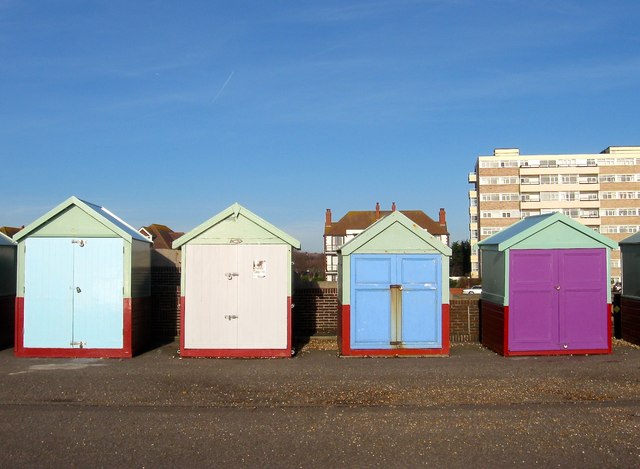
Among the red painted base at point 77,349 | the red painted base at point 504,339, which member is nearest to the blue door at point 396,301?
the red painted base at point 504,339

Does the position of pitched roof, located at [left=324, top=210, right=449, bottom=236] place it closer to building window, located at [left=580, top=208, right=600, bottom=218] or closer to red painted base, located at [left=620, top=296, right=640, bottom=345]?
building window, located at [left=580, top=208, right=600, bottom=218]

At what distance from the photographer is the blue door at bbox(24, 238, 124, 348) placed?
12.6m

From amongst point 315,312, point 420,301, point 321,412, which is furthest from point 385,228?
point 321,412

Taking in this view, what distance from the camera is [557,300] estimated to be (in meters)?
12.7

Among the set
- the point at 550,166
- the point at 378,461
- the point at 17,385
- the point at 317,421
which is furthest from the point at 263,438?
→ the point at 550,166

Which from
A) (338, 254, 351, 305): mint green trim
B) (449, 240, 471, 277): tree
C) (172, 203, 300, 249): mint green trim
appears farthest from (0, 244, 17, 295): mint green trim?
(449, 240, 471, 277): tree

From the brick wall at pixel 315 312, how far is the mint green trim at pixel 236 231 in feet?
11.6

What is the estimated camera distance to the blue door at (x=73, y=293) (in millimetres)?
12648

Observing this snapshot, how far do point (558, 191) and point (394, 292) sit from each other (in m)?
68.8

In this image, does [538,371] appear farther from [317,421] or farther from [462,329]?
[317,421]

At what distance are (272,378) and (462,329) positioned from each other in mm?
6268

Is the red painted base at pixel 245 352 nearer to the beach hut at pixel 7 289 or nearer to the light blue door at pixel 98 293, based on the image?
the light blue door at pixel 98 293

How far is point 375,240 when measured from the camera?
1274cm

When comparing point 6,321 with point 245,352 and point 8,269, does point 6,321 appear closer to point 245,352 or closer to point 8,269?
point 8,269
